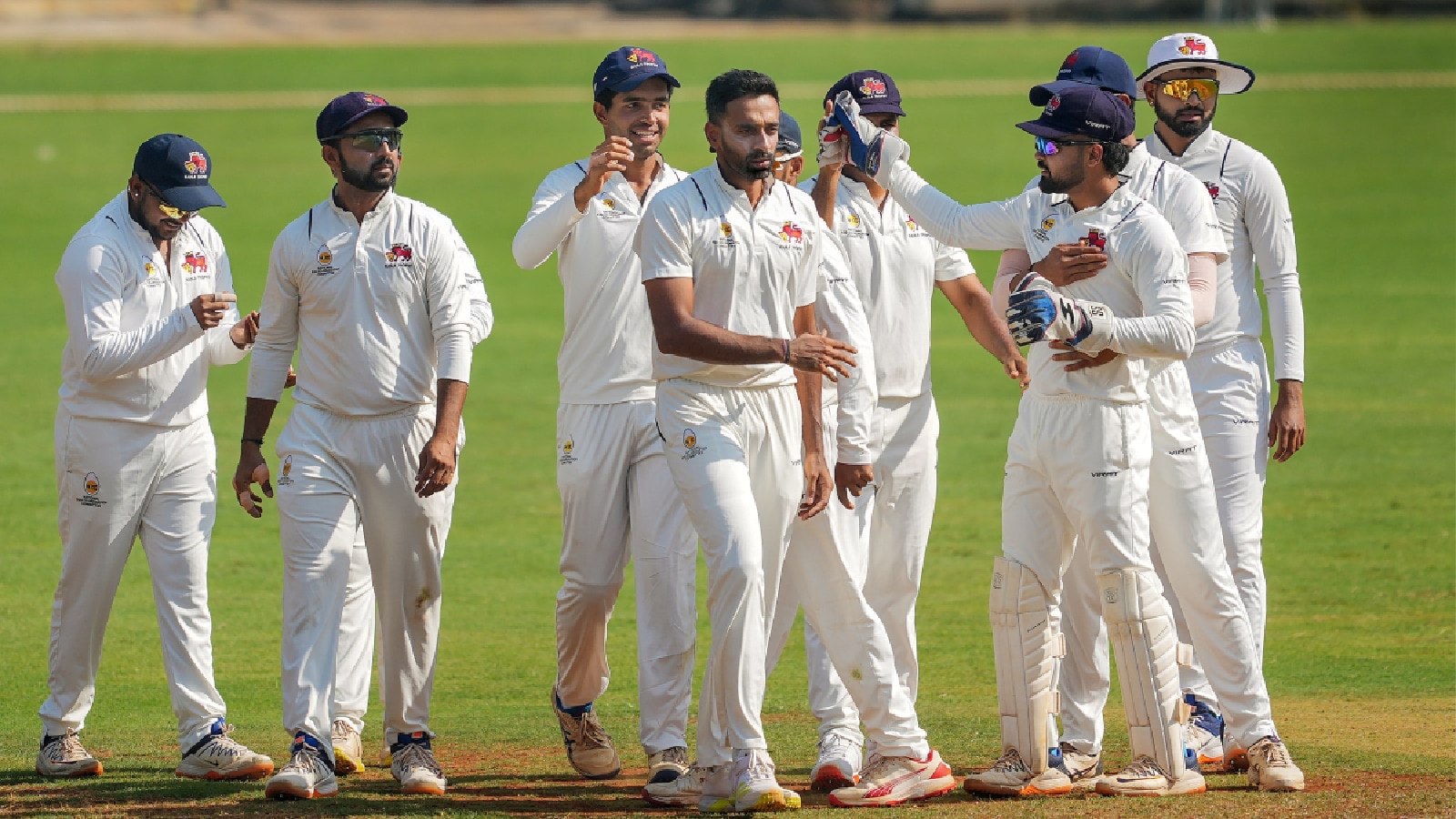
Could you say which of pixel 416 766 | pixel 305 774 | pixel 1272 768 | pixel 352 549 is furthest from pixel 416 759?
pixel 1272 768

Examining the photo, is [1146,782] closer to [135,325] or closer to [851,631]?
[851,631]

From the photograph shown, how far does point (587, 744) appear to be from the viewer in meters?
8.00

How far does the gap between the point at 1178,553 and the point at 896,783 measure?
1.47 meters

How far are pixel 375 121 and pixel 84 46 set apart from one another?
131ft

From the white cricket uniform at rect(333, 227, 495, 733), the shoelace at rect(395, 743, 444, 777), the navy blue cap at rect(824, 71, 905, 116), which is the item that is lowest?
the shoelace at rect(395, 743, 444, 777)

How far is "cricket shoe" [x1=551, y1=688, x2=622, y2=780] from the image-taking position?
313 inches

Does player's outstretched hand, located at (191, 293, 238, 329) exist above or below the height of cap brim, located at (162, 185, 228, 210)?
below

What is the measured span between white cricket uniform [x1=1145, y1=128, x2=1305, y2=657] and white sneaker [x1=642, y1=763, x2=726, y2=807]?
8.72 feet

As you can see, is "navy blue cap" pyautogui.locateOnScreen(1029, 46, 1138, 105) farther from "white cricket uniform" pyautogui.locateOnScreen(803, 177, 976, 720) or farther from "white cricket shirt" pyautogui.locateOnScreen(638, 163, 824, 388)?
"white cricket shirt" pyautogui.locateOnScreen(638, 163, 824, 388)

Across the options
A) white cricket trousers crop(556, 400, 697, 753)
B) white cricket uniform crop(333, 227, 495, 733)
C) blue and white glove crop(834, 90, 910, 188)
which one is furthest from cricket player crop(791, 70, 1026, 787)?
white cricket uniform crop(333, 227, 495, 733)

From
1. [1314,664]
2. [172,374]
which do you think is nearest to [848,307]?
[172,374]

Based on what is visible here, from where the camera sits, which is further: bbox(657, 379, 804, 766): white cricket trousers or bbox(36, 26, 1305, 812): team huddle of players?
bbox(36, 26, 1305, 812): team huddle of players

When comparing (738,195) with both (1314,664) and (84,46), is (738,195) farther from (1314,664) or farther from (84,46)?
(84,46)

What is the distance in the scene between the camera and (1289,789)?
7.27 meters
